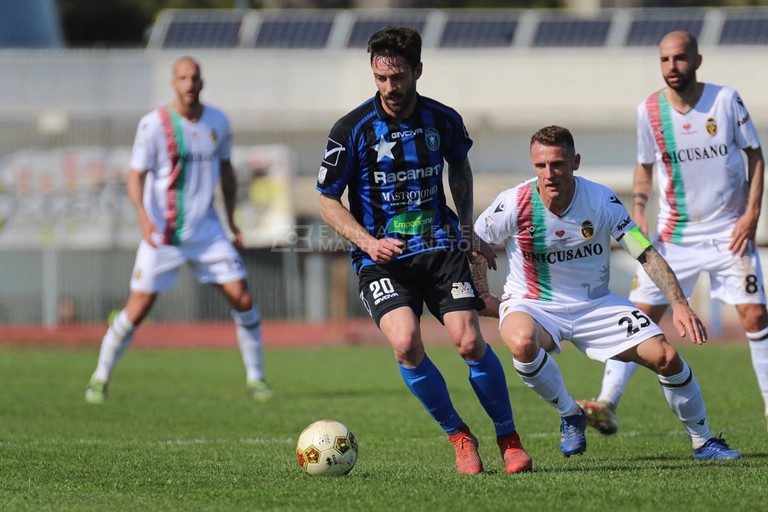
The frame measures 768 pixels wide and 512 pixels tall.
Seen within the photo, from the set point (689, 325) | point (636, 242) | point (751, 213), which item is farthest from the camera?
point (751, 213)

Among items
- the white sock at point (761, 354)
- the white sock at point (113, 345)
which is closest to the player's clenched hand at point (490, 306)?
the white sock at point (761, 354)

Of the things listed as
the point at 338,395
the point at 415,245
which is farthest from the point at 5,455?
the point at 338,395

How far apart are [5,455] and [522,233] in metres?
3.21

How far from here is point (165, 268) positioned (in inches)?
448

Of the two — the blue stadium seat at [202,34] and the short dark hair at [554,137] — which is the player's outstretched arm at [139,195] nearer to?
the short dark hair at [554,137]

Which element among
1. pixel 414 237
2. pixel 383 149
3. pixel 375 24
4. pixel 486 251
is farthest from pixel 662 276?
pixel 375 24

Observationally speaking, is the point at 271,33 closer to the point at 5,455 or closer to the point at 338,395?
the point at 338,395

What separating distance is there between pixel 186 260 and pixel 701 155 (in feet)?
15.6

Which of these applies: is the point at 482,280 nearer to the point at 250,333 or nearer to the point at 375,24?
the point at 250,333

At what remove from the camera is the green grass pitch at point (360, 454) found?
19.0 feet

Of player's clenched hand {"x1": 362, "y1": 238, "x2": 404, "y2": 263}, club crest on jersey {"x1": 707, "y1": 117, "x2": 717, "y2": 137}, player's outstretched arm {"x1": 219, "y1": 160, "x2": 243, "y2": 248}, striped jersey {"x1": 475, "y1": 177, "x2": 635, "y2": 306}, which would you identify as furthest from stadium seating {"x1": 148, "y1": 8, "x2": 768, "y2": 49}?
player's clenched hand {"x1": 362, "y1": 238, "x2": 404, "y2": 263}

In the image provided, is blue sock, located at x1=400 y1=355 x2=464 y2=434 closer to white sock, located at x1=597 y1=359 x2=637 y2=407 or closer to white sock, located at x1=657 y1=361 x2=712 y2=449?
white sock, located at x1=657 y1=361 x2=712 y2=449

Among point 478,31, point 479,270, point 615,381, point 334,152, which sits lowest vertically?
point 615,381

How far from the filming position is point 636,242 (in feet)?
22.7
